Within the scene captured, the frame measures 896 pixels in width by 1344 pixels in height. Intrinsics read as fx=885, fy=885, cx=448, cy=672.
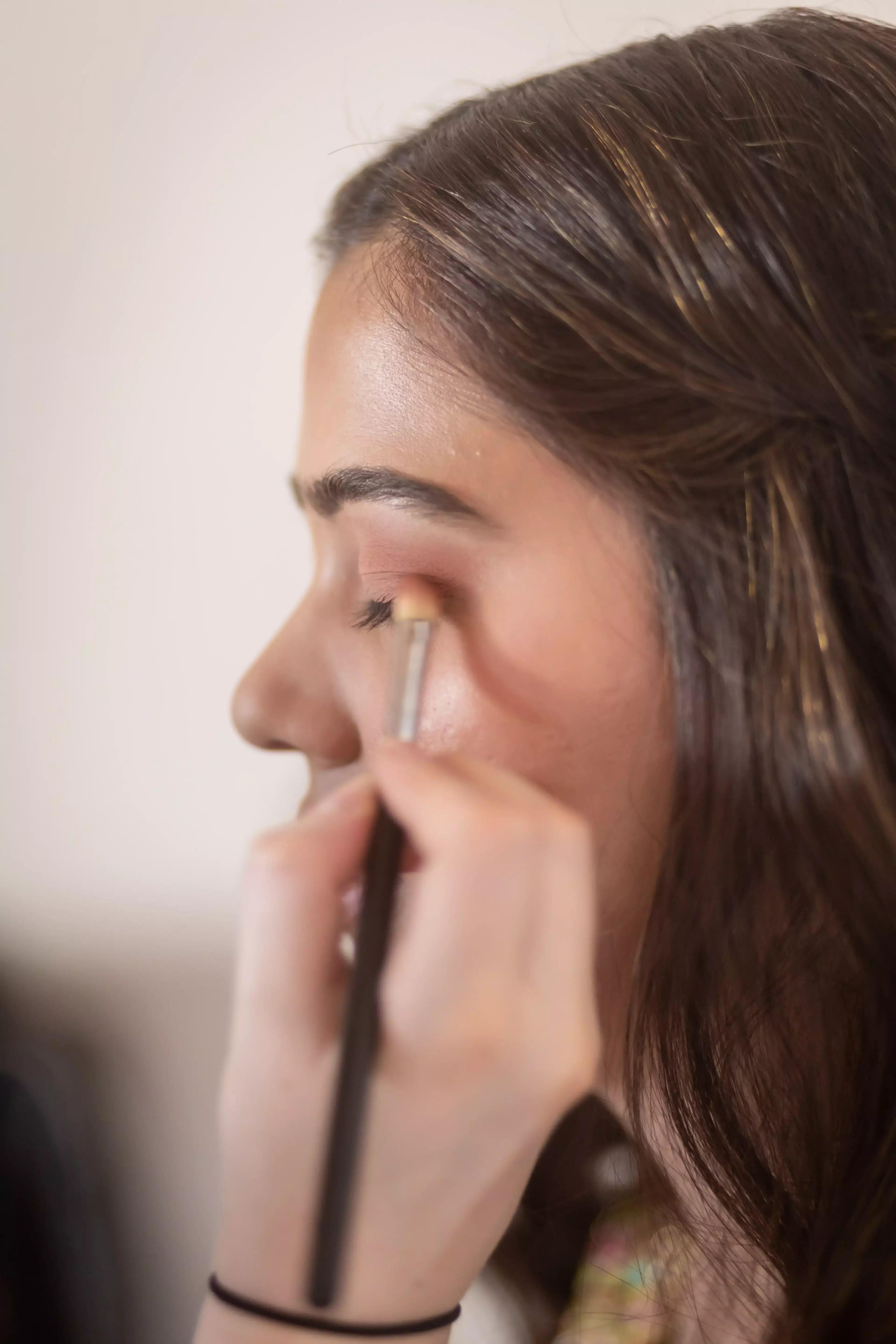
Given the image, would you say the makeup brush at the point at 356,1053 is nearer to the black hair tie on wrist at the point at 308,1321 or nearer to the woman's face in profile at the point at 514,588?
the black hair tie on wrist at the point at 308,1321

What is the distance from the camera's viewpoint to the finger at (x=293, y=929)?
0.29 m

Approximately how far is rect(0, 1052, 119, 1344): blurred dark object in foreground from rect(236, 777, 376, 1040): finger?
47 cm

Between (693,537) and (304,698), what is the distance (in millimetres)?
237

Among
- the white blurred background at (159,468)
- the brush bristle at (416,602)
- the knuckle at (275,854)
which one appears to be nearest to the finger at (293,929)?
the knuckle at (275,854)

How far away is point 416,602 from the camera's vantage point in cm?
41

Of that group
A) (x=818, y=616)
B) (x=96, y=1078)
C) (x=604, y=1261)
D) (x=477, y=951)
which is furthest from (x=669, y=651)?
(x=96, y=1078)

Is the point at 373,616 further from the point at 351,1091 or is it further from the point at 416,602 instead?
the point at 351,1091

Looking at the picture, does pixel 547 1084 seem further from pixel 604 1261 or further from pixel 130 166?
pixel 130 166

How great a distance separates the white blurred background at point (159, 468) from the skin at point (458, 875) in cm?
32

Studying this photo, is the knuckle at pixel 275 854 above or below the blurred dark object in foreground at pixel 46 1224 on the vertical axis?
above

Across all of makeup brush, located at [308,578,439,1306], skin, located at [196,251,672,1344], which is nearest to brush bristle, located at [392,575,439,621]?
skin, located at [196,251,672,1344]

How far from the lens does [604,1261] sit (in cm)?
66

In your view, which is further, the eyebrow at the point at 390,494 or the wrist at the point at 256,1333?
the eyebrow at the point at 390,494

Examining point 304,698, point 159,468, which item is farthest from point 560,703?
point 159,468
